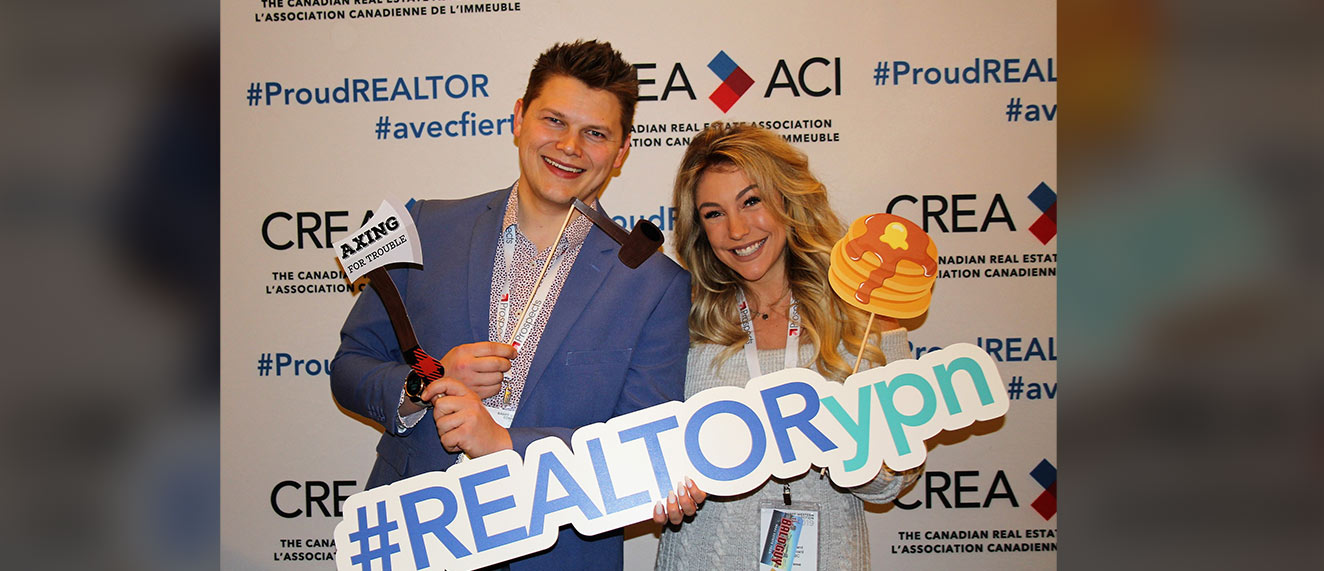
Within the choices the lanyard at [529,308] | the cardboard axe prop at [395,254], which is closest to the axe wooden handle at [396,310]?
the cardboard axe prop at [395,254]

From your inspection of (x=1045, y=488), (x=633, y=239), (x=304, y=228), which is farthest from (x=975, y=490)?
(x=304, y=228)

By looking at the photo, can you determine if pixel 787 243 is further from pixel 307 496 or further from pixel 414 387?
pixel 307 496

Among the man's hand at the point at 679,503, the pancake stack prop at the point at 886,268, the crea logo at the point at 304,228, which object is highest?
the crea logo at the point at 304,228

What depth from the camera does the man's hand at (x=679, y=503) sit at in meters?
1.76

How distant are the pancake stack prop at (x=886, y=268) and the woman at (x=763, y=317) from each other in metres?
0.20

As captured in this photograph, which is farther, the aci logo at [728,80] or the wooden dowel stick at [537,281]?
the aci logo at [728,80]

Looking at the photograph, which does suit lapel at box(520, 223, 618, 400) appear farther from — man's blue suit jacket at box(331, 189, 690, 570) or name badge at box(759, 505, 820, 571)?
name badge at box(759, 505, 820, 571)

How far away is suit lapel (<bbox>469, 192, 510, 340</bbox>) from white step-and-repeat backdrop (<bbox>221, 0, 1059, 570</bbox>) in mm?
1047

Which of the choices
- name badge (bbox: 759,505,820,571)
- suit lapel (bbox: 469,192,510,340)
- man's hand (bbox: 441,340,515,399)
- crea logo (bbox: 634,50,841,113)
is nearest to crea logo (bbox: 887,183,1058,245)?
crea logo (bbox: 634,50,841,113)

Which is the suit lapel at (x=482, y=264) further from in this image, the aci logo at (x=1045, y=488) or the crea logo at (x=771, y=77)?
the aci logo at (x=1045, y=488)
